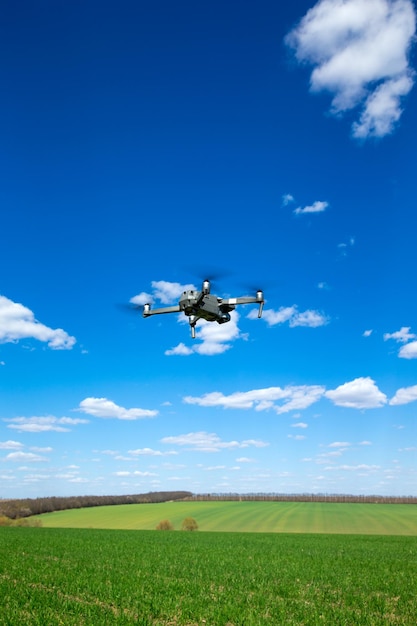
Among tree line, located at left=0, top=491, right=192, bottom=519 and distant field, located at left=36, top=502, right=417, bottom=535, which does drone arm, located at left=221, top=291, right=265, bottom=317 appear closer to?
distant field, located at left=36, top=502, right=417, bottom=535

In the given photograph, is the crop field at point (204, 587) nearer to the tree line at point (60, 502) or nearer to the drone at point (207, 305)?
the drone at point (207, 305)

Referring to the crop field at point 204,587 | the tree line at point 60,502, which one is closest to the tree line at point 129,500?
the tree line at point 60,502

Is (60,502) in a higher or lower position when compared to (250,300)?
lower

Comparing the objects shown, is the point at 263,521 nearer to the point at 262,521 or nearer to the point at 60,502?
the point at 262,521

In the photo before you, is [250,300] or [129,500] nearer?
[250,300]

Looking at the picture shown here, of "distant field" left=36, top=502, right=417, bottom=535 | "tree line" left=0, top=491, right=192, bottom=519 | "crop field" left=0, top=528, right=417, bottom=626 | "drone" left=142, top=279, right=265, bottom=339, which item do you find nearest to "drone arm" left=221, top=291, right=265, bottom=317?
"drone" left=142, top=279, right=265, bottom=339

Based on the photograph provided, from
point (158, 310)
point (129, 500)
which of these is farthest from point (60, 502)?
point (158, 310)

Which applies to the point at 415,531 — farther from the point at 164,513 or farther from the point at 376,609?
the point at 376,609

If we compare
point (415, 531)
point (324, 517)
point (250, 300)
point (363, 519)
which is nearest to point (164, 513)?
point (324, 517)
